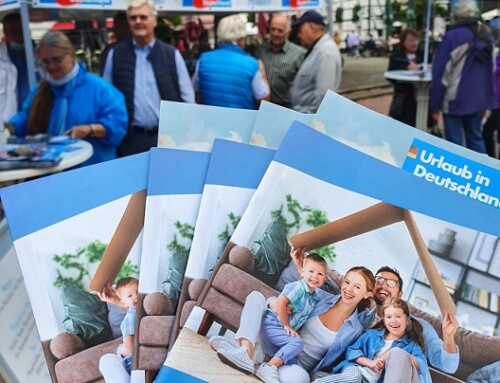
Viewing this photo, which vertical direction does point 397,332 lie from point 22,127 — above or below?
above

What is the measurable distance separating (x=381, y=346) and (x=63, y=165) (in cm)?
Answer: 223

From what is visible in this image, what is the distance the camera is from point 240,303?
75cm

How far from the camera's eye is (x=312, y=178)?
0.75 meters

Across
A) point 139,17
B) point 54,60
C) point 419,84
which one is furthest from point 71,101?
point 419,84

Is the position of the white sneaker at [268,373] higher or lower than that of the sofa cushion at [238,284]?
lower

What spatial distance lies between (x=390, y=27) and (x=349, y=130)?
22643 millimetres

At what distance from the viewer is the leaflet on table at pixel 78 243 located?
76 cm

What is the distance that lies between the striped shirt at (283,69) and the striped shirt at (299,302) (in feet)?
11.4

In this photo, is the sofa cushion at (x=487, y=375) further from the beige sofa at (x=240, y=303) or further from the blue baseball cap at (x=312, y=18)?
the blue baseball cap at (x=312, y=18)

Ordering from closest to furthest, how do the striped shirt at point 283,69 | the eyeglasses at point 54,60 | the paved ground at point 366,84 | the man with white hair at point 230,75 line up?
the eyeglasses at point 54,60 → the man with white hair at point 230,75 → the striped shirt at point 283,69 → the paved ground at point 366,84

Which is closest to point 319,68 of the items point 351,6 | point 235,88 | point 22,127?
point 235,88

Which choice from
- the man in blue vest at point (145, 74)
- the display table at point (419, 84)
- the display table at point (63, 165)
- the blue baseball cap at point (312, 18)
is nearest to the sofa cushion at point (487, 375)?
the display table at point (63, 165)

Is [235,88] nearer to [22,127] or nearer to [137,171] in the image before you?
[22,127]

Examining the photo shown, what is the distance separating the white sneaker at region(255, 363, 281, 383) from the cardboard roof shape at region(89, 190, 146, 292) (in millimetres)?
232
